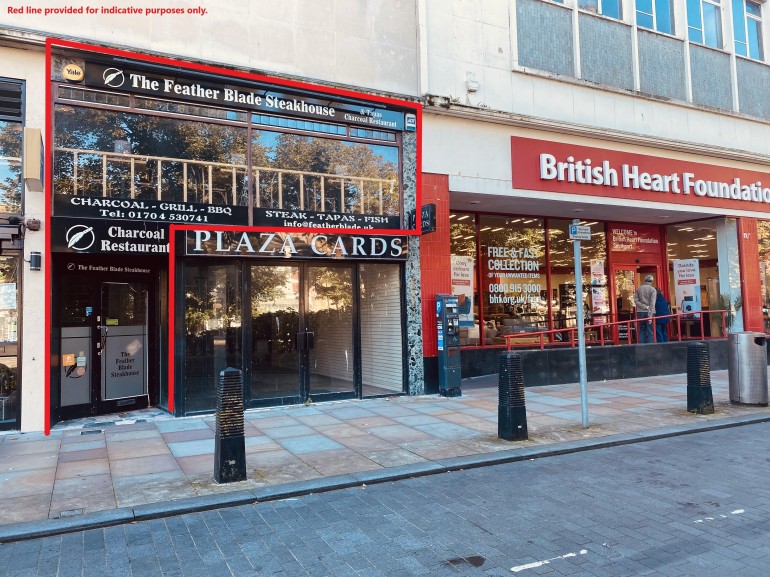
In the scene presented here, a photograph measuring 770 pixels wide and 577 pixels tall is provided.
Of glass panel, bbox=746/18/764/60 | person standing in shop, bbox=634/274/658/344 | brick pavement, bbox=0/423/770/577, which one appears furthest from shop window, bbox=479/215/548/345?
glass panel, bbox=746/18/764/60

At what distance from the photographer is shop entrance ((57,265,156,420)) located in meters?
9.09

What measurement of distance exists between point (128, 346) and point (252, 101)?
190 inches

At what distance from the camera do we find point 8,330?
8.21m

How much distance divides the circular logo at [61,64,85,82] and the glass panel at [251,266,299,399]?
156 inches

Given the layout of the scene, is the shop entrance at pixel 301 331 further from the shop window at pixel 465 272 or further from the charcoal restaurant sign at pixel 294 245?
the shop window at pixel 465 272

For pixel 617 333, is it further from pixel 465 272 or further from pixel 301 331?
pixel 301 331

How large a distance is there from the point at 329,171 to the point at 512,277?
246 inches

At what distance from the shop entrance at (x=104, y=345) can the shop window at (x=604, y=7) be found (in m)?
12.1

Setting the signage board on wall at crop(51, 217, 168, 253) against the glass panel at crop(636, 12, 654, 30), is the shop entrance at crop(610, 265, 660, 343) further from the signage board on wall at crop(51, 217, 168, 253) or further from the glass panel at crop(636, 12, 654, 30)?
the signage board on wall at crop(51, 217, 168, 253)

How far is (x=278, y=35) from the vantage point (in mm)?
10242

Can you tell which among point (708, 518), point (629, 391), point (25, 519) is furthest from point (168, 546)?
point (629, 391)

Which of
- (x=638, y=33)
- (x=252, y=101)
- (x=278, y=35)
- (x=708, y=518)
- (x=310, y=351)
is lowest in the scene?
(x=708, y=518)

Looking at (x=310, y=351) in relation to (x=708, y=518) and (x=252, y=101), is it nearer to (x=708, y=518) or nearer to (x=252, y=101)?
(x=252, y=101)

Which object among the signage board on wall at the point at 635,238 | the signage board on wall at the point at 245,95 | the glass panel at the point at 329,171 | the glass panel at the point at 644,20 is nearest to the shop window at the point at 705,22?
the glass panel at the point at 644,20
